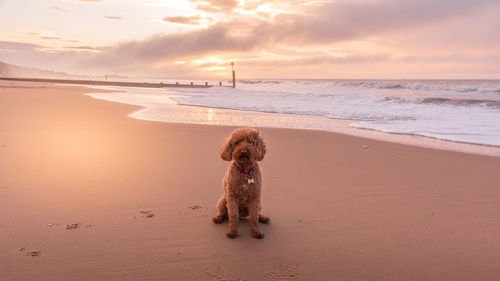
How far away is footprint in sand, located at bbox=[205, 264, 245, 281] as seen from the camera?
280 cm

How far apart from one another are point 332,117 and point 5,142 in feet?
37.7

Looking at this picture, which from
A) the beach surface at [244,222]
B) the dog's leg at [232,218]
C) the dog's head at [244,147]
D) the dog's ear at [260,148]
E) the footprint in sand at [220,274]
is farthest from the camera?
the dog's leg at [232,218]

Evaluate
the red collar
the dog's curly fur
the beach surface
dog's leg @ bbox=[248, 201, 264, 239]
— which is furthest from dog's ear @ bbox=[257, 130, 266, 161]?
the beach surface

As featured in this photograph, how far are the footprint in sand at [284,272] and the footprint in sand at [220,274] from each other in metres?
0.25

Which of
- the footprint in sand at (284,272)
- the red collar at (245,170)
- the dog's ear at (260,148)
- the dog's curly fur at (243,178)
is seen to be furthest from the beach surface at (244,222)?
the dog's ear at (260,148)

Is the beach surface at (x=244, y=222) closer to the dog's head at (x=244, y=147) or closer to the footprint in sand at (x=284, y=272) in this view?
the footprint in sand at (x=284, y=272)

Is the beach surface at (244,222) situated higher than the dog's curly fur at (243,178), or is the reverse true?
the dog's curly fur at (243,178)

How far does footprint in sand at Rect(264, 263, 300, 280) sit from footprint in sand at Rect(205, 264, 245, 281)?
0.25m

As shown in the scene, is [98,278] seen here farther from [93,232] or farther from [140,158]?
[140,158]

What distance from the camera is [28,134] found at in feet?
26.5

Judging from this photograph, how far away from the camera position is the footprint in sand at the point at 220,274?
9.19ft

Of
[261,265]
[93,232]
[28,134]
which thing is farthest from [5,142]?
[261,265]

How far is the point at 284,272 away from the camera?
2900 millimetres

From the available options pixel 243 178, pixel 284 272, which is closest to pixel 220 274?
pixel 284 272
